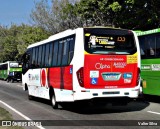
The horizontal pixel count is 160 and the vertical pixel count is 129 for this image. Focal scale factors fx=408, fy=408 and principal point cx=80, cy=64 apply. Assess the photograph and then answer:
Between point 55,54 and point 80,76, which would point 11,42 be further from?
point 80,76

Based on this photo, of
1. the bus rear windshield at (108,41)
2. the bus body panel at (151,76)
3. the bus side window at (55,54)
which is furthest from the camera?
the bus body panel at (151,76)

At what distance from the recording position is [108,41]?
1425 cm

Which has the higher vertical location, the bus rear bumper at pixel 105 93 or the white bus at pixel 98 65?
the white bus at pixel 98 65

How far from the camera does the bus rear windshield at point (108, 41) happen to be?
13984 mm

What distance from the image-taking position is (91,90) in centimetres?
1373

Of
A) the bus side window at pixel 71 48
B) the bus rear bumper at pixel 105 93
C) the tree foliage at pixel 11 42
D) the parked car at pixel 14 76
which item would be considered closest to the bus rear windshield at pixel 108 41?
the bus side window at pixel 71 48

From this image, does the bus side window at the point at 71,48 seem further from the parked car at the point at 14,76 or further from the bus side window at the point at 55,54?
the parked car at the point at 14,76

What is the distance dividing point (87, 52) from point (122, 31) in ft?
5.53

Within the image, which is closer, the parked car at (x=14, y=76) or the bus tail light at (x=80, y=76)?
the bus tail light at (x=80, y=76)

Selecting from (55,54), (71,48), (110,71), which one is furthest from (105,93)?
(55,54)

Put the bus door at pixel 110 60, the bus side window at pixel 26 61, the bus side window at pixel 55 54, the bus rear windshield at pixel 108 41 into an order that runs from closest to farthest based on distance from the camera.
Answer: the bus door at pixel 110 60
the bus rear windshield at pixel 108 41
the bus side window at pixel 55 54
the bus side window at pixel 26 61

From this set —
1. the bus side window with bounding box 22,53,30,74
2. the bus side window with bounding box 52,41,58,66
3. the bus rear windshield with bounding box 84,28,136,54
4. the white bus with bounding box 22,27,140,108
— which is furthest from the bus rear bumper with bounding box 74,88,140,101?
Result: the bus side window with bounding box 22,53,30,74

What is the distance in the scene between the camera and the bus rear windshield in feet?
45.9

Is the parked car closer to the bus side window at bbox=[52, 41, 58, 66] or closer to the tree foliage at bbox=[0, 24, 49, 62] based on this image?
the tree foliage at bbox=[0, 24, 49, 62]
